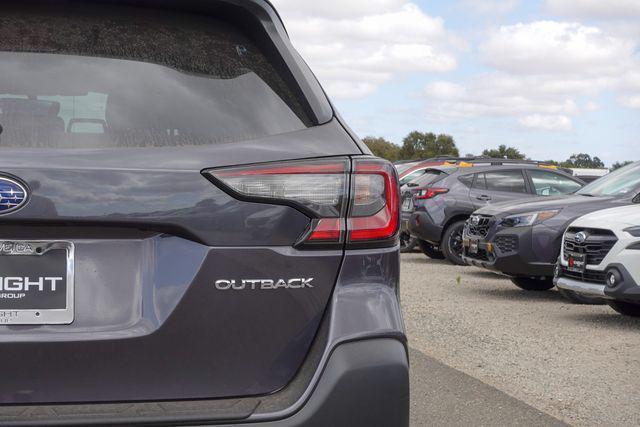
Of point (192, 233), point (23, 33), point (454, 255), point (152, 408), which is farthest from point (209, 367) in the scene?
point (454, 255)

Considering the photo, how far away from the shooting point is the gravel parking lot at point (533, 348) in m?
5.94

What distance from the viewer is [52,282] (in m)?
2.43

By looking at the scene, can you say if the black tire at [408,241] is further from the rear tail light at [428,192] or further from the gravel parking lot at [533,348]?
the gravel parking lot at [533,348]

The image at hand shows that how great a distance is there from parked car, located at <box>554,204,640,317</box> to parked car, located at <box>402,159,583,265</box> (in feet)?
21.6

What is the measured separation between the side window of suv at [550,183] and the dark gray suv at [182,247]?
14.1 meters

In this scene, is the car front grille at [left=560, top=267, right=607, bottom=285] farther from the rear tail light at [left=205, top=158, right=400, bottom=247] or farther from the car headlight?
the rear tail light at [left=205, top=158, right=400, bottom=247]

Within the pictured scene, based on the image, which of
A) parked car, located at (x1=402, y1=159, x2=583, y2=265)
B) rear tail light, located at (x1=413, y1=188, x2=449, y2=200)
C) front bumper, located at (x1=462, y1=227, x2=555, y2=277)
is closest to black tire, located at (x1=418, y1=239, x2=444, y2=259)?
parked car, located at (x1=402, y1=159, x2=583, y2=265)

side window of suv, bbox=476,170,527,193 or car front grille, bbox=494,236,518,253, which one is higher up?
side window of suv, bbox=476,170,527,193

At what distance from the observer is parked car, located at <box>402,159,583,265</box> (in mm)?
16297

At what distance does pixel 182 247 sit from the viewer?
2.51 metres

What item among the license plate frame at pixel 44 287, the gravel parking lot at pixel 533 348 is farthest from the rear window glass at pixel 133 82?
the gravel parking lot at pixel 533 348

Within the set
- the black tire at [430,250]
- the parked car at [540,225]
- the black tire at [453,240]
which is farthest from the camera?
the black tire at [430,250]

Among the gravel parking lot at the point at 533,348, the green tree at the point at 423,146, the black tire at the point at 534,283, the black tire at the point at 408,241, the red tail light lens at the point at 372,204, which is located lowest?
the gravel parking lot at the point at 533,348

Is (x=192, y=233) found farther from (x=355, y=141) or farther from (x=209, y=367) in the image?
(x=355, y=141)
